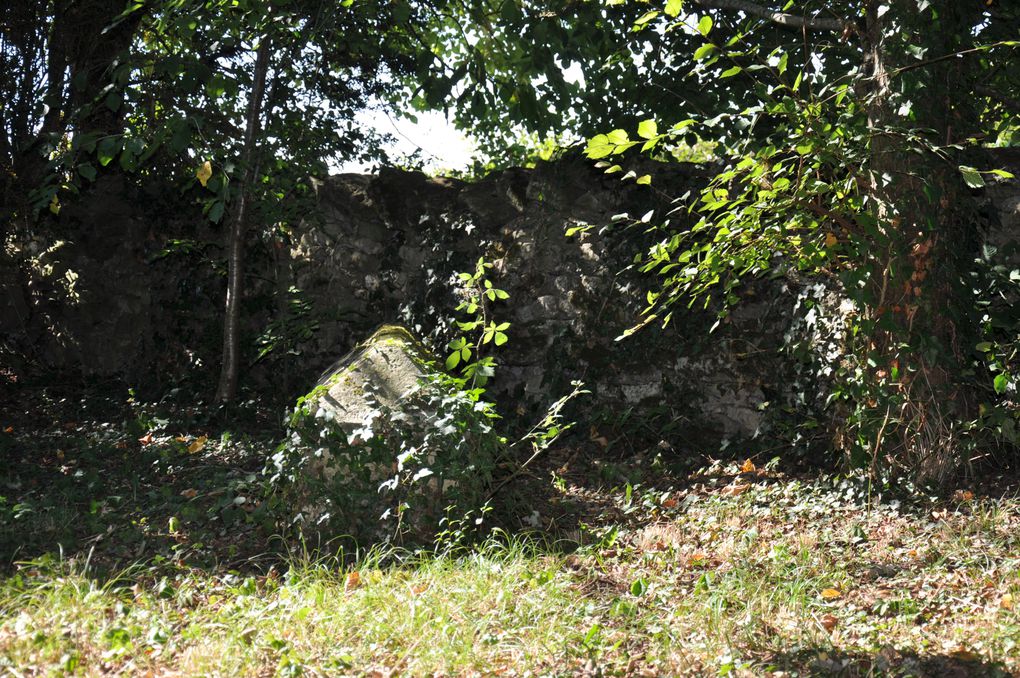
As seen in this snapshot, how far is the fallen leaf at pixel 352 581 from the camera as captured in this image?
4188 millimetres

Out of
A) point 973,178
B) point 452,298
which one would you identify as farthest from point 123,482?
point 973,178

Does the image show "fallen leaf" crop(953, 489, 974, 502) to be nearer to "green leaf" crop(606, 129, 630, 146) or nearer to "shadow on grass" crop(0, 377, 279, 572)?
"green leaf" crop(606, 129, 630, 146)

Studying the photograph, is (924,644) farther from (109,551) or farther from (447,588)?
(109,551)

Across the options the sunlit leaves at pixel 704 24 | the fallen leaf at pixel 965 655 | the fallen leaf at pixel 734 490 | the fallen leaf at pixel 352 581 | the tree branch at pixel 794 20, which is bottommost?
the fallen leaf at pixel 965 655

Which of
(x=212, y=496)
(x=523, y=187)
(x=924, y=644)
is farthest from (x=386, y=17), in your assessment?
(x=924, y=644)

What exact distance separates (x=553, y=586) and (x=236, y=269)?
4590mm

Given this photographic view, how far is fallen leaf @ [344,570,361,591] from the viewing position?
419 cm

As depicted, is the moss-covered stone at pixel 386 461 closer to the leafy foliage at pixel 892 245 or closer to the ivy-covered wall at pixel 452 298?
the leafy foliage at pixel 892 245

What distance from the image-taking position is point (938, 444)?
17.1 ft

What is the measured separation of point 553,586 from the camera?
4059 millimetres

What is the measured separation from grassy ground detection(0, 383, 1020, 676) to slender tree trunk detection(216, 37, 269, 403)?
161 centimetres

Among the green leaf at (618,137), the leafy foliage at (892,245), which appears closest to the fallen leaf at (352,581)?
the leafy foliage at (892,245)

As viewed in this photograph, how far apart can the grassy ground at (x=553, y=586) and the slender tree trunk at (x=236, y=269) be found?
1.61 m

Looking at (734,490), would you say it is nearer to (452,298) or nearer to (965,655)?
(965,655)
